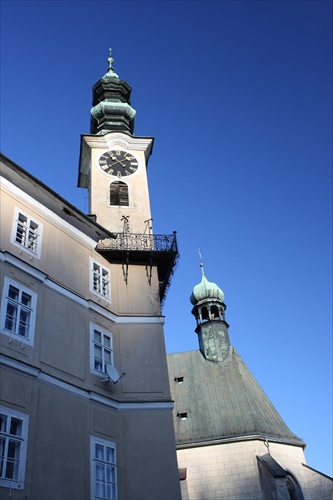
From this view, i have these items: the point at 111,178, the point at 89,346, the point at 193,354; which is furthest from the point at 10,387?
the point at 193,354

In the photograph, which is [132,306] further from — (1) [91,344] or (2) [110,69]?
(2) [110,69]

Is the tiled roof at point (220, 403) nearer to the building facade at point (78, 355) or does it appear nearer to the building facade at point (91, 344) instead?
the building facade at point (91, 344)

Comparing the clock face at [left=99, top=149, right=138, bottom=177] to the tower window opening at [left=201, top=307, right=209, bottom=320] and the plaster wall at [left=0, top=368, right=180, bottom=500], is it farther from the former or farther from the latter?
the tower window opening at [left=201, top=307, right=209, bottom=320]

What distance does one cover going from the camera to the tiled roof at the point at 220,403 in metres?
28.0

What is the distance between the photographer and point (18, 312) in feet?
43.3

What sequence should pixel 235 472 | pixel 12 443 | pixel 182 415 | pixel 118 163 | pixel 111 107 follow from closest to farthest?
1. pixel 12 443
2. pixel 118 163
3. pixel 235 472
4. pixel 111 107
5. pixel 182 415

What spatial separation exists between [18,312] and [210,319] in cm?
2432

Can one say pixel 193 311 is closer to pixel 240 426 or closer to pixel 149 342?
pixel 240 426

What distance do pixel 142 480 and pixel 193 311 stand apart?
24.6 metres

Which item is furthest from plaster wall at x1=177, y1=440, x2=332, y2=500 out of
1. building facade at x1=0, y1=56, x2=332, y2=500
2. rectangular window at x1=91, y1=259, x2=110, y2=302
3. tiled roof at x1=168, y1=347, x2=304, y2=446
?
rectangular window at x1=91, y1=259, x2=110, y2=302

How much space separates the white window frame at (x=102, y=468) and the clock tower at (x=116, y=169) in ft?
29.3

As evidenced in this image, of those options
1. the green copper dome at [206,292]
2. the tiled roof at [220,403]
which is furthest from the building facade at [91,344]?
the green copper dome at [206,292]

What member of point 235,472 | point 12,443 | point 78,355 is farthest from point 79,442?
point 235,472

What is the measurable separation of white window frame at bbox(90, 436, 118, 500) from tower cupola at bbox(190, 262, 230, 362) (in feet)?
68.8
